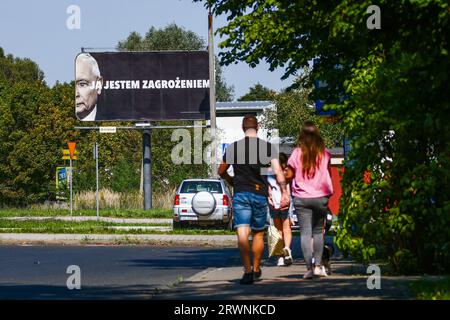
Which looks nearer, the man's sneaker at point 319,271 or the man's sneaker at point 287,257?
the man's sneaker at point 319,271

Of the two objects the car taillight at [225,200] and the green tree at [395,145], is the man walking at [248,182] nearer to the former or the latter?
the green tree at [395,145]

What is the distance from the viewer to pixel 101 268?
18.5 meters

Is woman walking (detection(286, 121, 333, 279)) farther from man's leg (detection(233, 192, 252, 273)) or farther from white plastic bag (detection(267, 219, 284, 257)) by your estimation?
white plastic bag (detection(267, 219, 284, 257))

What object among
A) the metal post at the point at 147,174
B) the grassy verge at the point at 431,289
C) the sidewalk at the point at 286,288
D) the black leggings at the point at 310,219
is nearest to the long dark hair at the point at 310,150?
the black leggings at the point at 310,219

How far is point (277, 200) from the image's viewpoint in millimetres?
18578

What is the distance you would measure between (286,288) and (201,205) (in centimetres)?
1983

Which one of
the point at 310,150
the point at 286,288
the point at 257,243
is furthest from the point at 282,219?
the point at 286,288

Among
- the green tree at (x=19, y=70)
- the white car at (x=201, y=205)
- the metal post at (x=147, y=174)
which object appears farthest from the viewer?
the green tree at (x=19, y=70)

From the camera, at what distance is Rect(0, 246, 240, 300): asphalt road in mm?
13736

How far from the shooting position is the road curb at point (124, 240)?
27255 millimetres

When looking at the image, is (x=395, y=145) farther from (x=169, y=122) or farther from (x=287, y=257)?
(x=169, y=122)

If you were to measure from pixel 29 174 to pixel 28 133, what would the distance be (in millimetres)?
2907

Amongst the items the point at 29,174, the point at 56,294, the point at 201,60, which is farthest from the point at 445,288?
the point at 29,174
